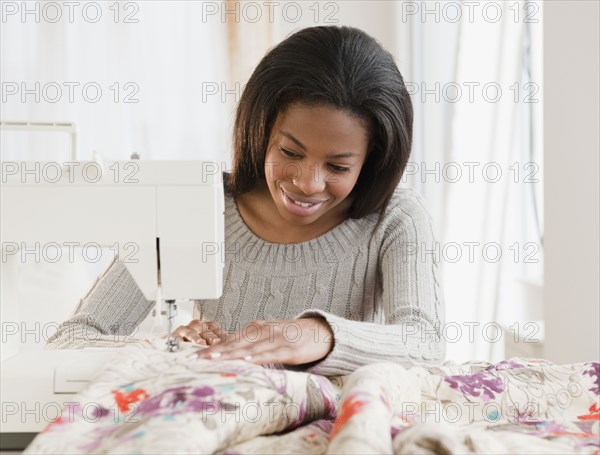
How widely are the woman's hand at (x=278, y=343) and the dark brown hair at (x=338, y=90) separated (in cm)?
50

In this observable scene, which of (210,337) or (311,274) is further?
(311,274)

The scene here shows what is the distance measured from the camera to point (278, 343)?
1299mm

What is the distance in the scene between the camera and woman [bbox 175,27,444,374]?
1.46m

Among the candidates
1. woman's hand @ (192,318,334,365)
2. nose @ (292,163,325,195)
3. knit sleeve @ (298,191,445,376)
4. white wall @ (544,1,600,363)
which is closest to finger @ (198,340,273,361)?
woman's hand @ (192,318,334,365)

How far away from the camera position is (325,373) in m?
1.32

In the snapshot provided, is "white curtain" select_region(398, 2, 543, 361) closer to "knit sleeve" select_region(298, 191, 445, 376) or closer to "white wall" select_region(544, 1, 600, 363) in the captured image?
"white wall" select_region(544, 1, 600, 363)

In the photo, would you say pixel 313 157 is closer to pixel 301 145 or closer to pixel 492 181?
pixel 301 145

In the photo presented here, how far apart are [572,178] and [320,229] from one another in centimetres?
69

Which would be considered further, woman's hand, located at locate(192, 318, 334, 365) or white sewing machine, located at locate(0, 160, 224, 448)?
white sewing machine, located at locate(0, 160, 224, 448)

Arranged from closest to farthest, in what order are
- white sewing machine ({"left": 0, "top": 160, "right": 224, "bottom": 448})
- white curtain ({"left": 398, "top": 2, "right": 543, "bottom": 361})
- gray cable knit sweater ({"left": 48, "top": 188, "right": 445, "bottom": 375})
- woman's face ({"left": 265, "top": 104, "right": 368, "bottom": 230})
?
white sewing machine ({"left": 0, "top": 160, "right": 224, "bottom": 448}), woman's face ({"left": 265, "top": 104, "right": 368, "bottom": 230}), gray cable knit sweater ({"left": 48, "top": 188, "right": 445, "bottom": 375}), white curtain ({"left": 398, "top": 2, "right": 543, "bottom": 361})

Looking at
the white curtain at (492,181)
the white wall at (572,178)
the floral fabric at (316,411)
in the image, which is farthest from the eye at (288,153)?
the white curtain at (492,181)

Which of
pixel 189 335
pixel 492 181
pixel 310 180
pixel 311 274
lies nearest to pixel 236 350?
pixel 189 335

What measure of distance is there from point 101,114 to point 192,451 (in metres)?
4.42

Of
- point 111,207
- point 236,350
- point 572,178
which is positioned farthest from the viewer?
point 572,178
